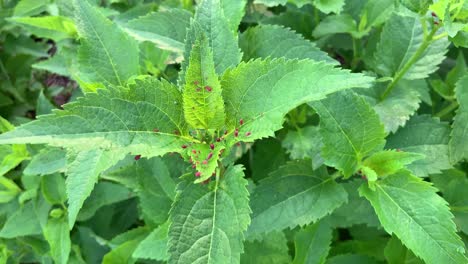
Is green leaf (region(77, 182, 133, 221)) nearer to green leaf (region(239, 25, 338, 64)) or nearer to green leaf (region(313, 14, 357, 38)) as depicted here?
green leaf (region(239, 25, 338, 64))

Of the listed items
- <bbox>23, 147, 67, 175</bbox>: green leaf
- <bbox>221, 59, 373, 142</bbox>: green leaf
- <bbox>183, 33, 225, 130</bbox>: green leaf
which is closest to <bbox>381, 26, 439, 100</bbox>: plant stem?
<bbox>221, 59, 373, 142</bbox>: green leaf

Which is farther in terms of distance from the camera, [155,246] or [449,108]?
[449,108]

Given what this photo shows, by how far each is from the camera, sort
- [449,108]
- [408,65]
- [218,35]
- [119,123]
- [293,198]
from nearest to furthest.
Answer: [119,123] < [218,35] < [293,198] < [408,65] < [449,108]

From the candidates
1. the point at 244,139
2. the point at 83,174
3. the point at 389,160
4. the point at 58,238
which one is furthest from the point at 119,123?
the point at 58,238

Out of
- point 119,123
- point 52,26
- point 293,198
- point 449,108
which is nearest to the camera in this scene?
point 119,123

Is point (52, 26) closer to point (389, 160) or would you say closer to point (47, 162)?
point (47, 162)
